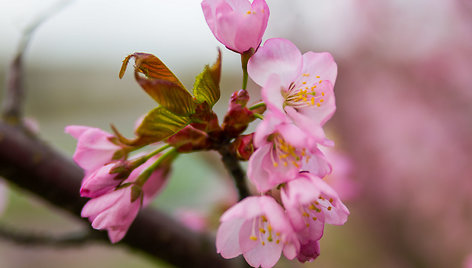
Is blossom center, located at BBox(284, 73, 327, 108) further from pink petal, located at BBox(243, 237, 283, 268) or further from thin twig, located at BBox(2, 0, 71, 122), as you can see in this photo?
thin twig, located at BBox(2, 0, 71, 122)

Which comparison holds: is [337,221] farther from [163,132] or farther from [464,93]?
[464,93]

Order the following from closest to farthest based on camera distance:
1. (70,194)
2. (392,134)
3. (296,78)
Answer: (296,78) < (70,194) < (392,134)

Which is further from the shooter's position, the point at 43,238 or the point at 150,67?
the point at 43,238

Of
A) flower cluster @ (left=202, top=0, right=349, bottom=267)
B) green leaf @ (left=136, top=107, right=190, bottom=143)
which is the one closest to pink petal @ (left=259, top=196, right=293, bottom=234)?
flower cluster @ (left=202, top=0, right=349, bottom=267)

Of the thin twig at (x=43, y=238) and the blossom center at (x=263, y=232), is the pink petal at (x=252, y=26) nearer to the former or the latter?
the blossom center at (x=263, y=232)

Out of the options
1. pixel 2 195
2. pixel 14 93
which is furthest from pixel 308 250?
pixel 2 195

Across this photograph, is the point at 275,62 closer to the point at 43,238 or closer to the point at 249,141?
the point at 249,141

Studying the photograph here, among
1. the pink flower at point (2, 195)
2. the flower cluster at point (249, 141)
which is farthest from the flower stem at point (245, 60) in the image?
the pink flower at point (2, 195)
